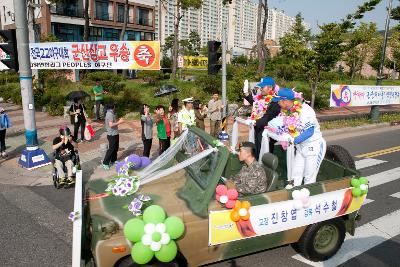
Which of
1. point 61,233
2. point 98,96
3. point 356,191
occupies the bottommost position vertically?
point 61,233

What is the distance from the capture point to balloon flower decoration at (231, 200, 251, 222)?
14.0ft

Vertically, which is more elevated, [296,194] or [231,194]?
[231,194]

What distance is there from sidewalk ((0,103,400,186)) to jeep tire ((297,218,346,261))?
5.44 meters

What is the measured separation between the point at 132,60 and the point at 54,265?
9.45m

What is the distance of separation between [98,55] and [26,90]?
4.44 meters

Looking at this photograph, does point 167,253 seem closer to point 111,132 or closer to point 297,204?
point 297,204

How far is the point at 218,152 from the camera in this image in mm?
4551

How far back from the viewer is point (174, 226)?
3895 mm

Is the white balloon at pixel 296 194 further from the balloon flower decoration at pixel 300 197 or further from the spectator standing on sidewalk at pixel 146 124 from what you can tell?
the spectator standing on sidewalk at pixel 146 124

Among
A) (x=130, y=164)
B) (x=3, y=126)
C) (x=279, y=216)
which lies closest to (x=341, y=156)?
(x=279, y=216)

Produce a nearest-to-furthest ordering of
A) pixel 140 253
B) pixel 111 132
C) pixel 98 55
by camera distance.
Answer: pixel 140 253 → pixel 111 132 → pixel 98 55

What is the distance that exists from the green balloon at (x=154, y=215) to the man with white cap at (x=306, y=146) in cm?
238

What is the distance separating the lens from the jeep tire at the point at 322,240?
16.6 ft

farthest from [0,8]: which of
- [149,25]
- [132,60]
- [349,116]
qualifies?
[349,116]
